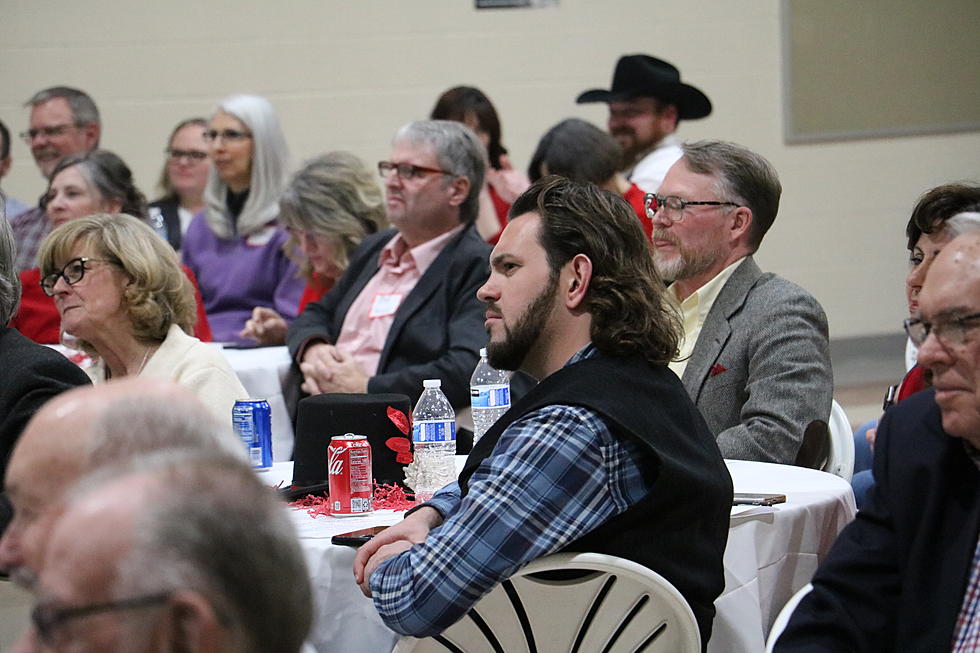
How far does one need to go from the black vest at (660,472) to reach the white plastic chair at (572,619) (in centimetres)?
6

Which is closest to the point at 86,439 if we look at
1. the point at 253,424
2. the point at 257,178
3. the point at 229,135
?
the point at 253,424

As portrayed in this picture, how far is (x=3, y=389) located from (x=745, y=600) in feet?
4.96

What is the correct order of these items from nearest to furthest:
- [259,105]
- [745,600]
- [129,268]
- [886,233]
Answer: [745,600]
[129,268]
[259,105]
[886,233]

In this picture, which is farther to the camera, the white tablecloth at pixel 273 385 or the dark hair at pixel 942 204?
the white tablecloth at pixel 273 385

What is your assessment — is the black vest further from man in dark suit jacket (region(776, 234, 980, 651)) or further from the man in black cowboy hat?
the man in black cowboy hat

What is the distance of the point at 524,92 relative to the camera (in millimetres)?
7102

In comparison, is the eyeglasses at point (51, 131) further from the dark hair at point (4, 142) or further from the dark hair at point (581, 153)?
the dark hair at point (581, 153)

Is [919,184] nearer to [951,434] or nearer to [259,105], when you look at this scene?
[259,105]

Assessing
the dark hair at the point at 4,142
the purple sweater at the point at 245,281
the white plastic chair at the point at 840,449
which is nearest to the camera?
the white plastic chair at the point at 840,449

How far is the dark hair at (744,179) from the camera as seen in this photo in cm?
333

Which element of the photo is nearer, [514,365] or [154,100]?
[514,365]

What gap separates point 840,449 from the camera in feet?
9.84

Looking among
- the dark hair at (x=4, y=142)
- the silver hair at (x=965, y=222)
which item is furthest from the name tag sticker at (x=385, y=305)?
the dark hair at (x=4, y=142)

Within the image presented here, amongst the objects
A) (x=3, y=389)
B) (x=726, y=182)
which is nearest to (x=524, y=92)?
(x=726, y=182)
